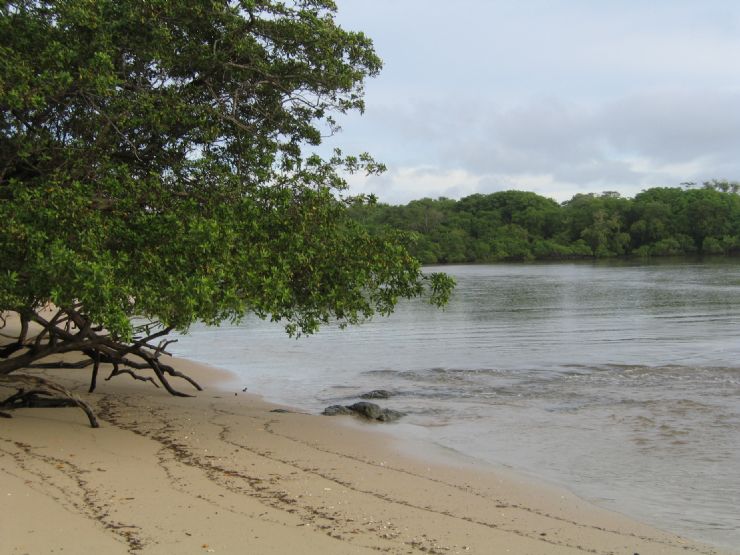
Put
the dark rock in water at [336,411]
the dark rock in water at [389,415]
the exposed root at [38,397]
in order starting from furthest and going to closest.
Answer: the dark rock in water at [336,411] < the dark rock in water at [389,415] < the exposed root at [38,397]

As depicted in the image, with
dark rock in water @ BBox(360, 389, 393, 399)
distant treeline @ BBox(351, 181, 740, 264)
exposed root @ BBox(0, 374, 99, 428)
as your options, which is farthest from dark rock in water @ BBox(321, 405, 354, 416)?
distant treeline @ BBox(351, 181, 740, 264)

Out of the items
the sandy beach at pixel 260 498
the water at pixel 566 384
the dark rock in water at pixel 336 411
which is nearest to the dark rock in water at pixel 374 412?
the dark rock in water at pixel 336 411

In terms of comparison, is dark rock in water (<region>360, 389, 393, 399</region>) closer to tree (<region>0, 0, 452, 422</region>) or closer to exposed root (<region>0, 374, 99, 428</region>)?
tree (<region>0, 0, 452, 422</region>)

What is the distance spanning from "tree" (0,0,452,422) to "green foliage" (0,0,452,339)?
2cm

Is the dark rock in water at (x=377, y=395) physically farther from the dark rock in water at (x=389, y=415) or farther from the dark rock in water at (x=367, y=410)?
the dark rock in water at (x=367, y=410)

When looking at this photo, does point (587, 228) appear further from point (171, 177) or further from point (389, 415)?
point (171, 177)

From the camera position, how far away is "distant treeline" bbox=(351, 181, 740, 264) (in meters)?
117

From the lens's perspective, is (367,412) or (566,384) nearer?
(367,412)

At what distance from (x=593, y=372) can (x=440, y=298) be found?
8.82 metres

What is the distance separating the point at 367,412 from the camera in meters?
13.2

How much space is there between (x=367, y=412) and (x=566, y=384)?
20.4 feet

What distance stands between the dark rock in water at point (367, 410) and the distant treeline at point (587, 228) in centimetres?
9455

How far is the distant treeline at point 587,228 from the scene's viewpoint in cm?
11669

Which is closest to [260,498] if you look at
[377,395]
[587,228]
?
[377,395]
